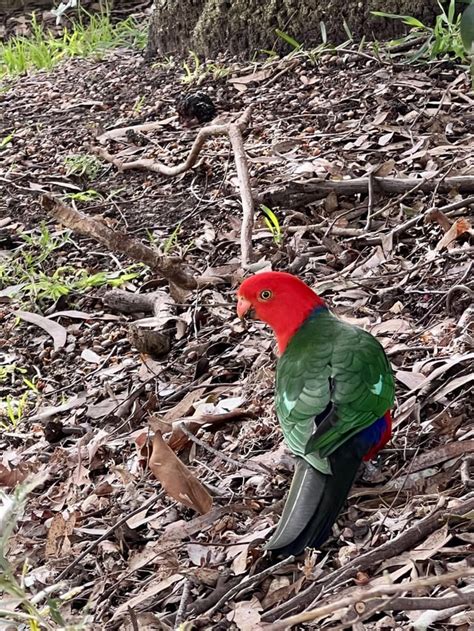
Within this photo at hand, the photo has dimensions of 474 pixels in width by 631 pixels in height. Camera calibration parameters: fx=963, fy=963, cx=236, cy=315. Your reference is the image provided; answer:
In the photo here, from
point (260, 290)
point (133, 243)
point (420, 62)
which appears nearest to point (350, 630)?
point (260, 290)

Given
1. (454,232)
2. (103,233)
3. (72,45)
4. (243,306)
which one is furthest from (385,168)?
(72,45)

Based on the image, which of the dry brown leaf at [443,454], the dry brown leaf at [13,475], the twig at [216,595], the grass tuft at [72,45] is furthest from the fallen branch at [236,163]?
the grass tuft at [72,45]

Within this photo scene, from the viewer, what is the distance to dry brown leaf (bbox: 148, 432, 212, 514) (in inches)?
96.7

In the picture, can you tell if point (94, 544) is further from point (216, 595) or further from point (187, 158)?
point (187, 158)

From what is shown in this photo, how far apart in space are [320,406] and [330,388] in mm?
60

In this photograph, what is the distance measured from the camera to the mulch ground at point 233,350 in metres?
2.20

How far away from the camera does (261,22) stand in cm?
520

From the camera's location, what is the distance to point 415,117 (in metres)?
4.33

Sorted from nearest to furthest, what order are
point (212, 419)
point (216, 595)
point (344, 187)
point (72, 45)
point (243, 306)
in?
point (216, 595) → point (243, 306) → point (212, 419) → point (344, 187) → point (72, 45)

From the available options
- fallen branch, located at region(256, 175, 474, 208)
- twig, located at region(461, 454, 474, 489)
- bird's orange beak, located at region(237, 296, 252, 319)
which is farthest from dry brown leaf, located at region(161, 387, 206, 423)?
fallen branch, located at region(256, 175, 474, 208)

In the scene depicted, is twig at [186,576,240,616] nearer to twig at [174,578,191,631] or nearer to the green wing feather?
twig at [174,578,191,631]

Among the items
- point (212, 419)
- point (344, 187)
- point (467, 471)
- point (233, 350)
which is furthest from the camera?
point (344, 187)

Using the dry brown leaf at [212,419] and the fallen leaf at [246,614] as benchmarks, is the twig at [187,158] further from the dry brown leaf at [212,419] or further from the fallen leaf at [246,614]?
the fallen leaf at [246,614]

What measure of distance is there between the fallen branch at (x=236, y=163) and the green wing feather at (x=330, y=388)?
1.19 metres
